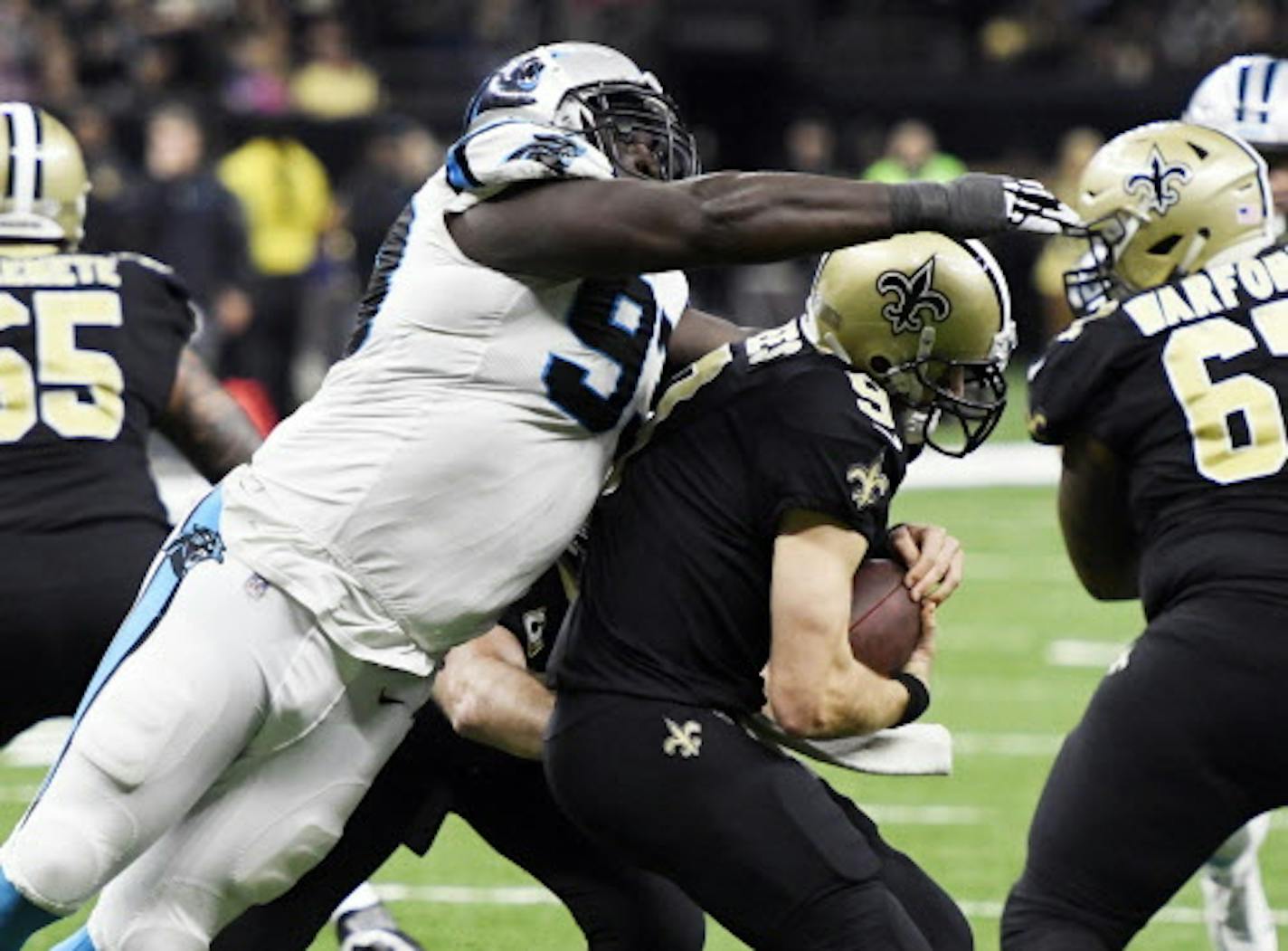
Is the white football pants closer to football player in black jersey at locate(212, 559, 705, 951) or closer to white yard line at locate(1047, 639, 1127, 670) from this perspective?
football player in black jersey at locate(212, 559, 705, 951)

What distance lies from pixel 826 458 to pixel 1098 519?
1.04 meters

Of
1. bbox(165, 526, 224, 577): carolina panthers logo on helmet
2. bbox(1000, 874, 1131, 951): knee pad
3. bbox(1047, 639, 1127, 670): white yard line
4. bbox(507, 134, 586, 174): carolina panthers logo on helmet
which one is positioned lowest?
bbox(1047, 639, 1127, 670): white yard line

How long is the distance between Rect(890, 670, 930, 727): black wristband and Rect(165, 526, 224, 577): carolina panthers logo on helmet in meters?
1.01

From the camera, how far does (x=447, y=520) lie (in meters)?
4.01

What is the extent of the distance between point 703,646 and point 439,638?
0.45 meters

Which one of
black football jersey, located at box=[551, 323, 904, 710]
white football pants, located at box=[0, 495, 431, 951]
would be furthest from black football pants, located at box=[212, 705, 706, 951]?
black football jersey, located at box=[551, 323, 904, 710]

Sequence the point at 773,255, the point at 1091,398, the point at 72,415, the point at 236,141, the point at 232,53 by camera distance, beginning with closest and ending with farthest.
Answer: the point at 773,255, the point at 1091,398, the point at 72,415, the point at 236,141, the point at 232,53

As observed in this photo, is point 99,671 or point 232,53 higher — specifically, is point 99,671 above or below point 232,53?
A: above

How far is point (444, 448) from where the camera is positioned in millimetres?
3984

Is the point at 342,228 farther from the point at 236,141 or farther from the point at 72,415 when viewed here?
the point at 72,415

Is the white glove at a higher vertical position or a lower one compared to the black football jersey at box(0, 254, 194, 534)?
higher

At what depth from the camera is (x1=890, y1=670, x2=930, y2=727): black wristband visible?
3.89 metres

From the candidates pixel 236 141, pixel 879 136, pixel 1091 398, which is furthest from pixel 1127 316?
pixel 879 136

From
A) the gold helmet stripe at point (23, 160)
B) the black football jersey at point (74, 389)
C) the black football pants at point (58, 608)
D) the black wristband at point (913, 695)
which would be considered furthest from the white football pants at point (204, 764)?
the gold helmet stripe at point (23, 160)
